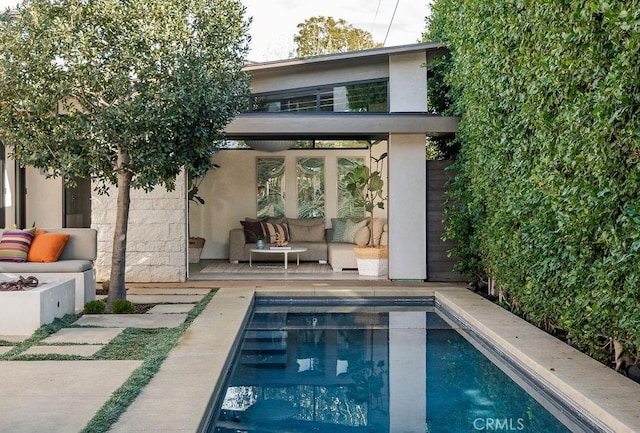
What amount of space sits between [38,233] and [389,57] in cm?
564

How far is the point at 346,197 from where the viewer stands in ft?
51.5

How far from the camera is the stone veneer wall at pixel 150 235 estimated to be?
11570 mm

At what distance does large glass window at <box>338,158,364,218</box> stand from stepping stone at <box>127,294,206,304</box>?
6280 millimetres

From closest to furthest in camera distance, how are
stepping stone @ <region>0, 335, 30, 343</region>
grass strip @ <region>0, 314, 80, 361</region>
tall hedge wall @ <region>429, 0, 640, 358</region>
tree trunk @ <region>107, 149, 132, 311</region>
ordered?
tall hedge wall @ <region>429, 0, 640, 358</region> < grass strip @ <region>0, 314, 80, 361</region> < stepping stone @ <region>0, 335, 30, 343</region> < tree trunk @ <region>107, 149, 132, 311</region>

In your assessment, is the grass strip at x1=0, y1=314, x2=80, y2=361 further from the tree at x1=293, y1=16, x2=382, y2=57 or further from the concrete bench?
the tree at x1=293, y1=16, x2=382, y2=57

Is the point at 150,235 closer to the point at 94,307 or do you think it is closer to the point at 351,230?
the point at 94,307

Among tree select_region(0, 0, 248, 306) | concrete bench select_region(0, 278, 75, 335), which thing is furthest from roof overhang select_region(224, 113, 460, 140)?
concrete bench select_region(0, 278, 75, 335)

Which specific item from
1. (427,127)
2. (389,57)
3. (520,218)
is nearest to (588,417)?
(520,218)

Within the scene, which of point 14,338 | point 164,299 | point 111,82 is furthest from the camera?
point 164,299

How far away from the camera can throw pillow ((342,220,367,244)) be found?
14.4 meters

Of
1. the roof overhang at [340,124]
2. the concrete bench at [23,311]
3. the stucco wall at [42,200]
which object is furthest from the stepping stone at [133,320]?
the stucco wall at [42,200]

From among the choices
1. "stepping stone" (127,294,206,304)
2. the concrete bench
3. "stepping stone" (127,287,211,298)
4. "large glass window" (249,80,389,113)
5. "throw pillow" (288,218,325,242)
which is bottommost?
"stepping stone" (127,294,206,304)

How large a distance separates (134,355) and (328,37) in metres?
28.3

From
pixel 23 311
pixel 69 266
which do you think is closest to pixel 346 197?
pixel 69 266
